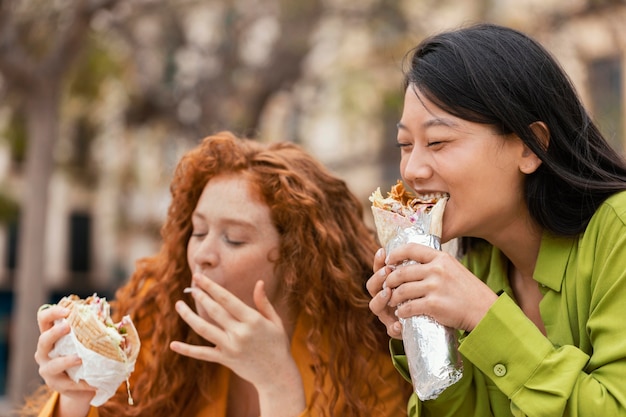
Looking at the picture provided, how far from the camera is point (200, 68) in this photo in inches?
544

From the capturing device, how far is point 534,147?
2393 millimetres

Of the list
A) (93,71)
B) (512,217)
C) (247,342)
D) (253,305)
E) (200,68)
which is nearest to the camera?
(512,217)

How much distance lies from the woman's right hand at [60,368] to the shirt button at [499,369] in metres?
1.34

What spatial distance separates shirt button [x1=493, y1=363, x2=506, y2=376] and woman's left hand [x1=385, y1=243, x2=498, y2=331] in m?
0.11

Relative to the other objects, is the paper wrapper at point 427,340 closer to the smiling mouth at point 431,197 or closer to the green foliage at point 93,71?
the smiling mouth at point 431,197

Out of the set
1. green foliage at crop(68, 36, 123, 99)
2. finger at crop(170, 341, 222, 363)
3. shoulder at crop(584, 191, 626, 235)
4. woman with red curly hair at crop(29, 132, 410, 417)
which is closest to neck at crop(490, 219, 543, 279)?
shoulder at crop(584, 191, 626, 235)

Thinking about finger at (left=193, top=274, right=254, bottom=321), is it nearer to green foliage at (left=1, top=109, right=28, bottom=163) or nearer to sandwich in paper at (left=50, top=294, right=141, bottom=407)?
sandwich in paper at (left=50, top=294, right=141, bottom=407)

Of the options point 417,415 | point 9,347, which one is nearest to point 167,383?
point 417,415

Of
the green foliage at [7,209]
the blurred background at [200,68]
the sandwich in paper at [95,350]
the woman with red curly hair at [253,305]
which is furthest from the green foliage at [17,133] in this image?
the sandwich in paper at [95,350]

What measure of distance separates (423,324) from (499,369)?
219mm

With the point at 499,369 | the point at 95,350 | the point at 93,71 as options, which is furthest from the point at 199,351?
the point at 93,71

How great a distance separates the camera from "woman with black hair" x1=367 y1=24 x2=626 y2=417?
7.09 feet

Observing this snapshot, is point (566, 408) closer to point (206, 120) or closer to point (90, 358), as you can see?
point (90, 358)

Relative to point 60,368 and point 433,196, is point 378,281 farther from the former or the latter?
point 60,368
